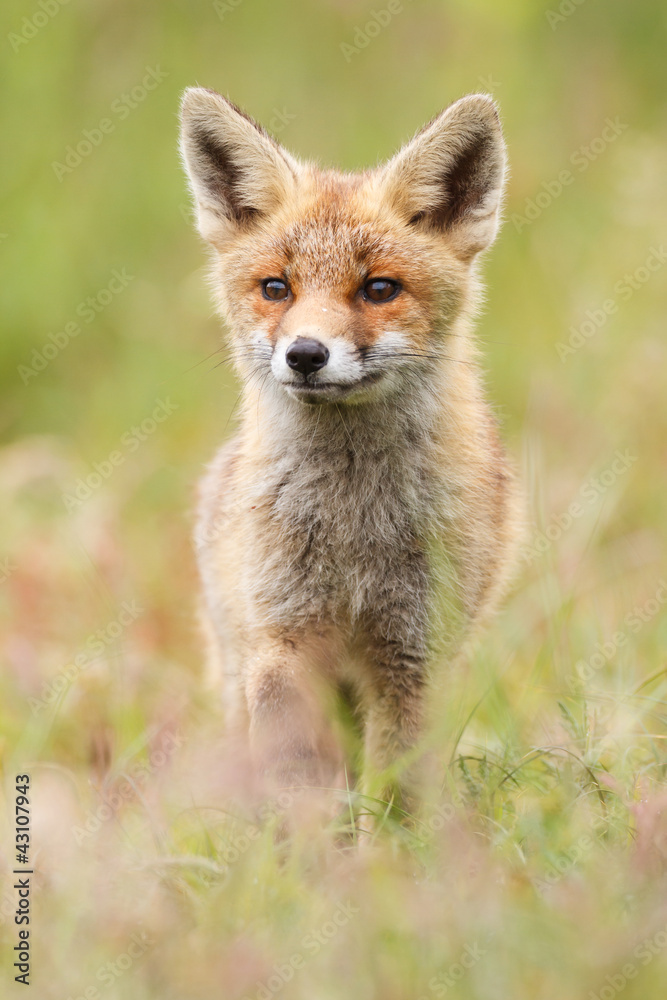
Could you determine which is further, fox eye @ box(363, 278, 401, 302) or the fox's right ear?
the fox's right ear

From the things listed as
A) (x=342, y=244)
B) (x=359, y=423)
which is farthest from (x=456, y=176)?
(x=359, y=423)

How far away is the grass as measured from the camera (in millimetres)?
2818

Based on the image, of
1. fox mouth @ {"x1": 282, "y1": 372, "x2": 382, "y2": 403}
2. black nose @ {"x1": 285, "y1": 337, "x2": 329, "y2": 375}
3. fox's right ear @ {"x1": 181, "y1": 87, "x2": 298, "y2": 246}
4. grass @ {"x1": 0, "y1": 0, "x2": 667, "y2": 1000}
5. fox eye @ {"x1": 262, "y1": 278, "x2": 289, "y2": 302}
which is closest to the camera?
grass @ {"x1": 0, "y1": 0, "x2": 667, "y2": 1000}

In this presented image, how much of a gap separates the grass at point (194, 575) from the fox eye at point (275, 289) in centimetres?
147

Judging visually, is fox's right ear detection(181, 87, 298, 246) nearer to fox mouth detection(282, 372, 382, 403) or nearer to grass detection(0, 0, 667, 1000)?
fox mouth detection(282, 372, 382, 403)

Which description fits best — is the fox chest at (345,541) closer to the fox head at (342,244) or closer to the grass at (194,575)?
the fox head at (342,244)

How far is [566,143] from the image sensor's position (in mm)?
9516

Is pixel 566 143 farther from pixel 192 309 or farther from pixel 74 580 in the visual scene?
pixel 74 580

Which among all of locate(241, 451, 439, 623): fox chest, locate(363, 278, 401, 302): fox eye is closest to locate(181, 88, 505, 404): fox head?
locate(363, 278, 401, 302): fox eye

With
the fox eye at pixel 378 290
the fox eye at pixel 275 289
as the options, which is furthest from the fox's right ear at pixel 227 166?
the fox eye at pixel 378 290

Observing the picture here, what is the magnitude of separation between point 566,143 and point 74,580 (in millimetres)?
6125

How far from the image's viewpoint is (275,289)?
4.11 m

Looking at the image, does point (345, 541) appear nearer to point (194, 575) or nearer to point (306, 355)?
point (306, 355)

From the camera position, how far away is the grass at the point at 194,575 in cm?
282
